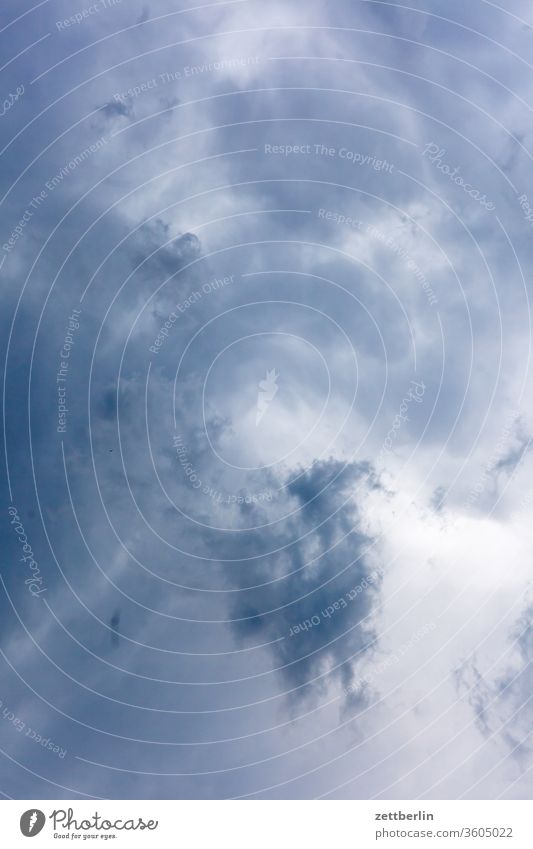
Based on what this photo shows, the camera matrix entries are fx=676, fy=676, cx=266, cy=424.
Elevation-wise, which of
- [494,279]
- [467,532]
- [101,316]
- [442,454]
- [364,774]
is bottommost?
[364,774]

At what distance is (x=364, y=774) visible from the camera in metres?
45.7

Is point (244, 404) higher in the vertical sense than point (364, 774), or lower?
higher

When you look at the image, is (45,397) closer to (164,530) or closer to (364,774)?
(164,530)

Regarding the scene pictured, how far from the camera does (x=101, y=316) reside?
49.2m

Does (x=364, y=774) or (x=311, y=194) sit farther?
(x=311, y=194)

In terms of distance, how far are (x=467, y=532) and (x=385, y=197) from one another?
25.0m

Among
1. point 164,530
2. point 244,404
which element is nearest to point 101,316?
point 244,404

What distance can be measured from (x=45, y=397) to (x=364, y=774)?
34.1m

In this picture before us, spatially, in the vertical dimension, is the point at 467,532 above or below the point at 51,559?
below

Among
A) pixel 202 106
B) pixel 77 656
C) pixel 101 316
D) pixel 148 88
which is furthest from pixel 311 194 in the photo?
pixel 77 656

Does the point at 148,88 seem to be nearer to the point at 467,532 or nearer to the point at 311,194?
the point at 311,194
